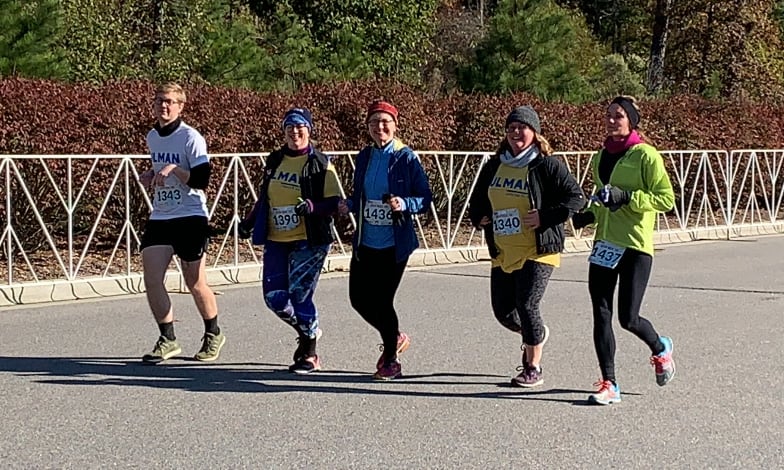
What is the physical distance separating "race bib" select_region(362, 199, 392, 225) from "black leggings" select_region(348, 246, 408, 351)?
170 millimetres

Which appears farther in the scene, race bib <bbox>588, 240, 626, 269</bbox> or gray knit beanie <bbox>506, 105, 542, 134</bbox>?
gray knit beanie <bbox>506, 105, 542, 134</bbox>

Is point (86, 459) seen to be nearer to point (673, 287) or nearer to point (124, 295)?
point (124, 295)

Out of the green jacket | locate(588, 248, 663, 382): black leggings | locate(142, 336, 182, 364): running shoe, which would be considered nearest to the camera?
the green jacket

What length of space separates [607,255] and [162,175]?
9.19 feet

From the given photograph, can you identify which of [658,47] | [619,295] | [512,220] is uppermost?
[512,220]

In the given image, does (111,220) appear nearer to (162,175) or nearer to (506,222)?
(162,175)

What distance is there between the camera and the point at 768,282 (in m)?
12.5

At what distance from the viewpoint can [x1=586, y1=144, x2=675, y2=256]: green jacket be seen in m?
6.53

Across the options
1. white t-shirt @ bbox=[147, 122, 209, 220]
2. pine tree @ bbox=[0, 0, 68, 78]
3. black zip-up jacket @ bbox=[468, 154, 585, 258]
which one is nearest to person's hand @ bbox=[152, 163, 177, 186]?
white t-shirt @ bbox=[147, 122, 209, 220]

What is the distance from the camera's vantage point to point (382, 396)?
273 inches

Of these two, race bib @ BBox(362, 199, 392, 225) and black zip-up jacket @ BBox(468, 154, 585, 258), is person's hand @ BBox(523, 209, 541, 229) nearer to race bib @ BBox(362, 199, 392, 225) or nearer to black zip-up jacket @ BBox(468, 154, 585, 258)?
black zip-up jacket @ BBox(468, 154, 585, 258)

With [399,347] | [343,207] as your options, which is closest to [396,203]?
[343,207]

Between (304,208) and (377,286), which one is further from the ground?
(304,208)

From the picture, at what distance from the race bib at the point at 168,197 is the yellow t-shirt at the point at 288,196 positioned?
621mm
